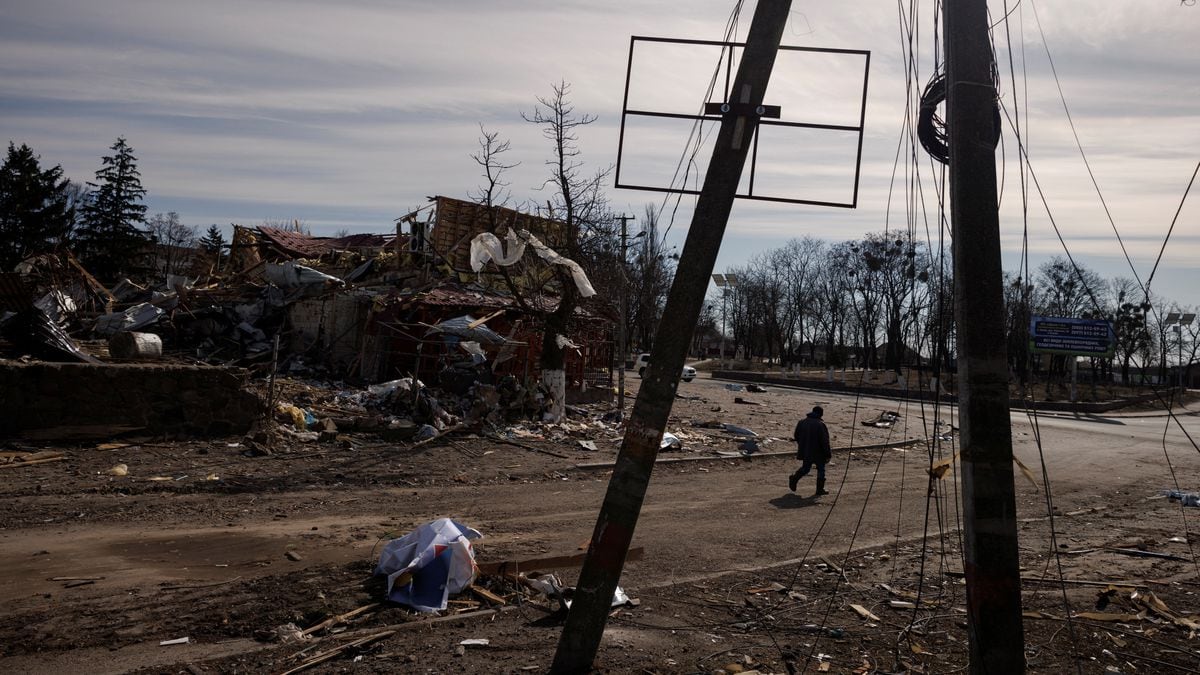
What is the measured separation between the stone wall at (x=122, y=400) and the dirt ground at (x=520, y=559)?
0.40m

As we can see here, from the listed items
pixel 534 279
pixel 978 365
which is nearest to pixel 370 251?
pixel 534 279

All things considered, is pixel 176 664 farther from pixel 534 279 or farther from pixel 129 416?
pixel 534 279

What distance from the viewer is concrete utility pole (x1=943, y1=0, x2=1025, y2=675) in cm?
423

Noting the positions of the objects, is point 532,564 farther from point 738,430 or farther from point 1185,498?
point 738,430

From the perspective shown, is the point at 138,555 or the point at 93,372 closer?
the point at 138,555

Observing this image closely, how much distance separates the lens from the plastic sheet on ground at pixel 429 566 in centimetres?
652

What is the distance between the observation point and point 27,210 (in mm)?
44656

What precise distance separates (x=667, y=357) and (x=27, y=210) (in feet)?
168

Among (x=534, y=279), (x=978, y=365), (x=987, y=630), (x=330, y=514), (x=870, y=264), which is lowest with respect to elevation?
(x=330, y=514)

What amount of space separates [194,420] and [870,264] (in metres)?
59.0

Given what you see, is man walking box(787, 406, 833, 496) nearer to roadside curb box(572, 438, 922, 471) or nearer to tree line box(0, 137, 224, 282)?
roadside curb box(572, 438, 922, 471)

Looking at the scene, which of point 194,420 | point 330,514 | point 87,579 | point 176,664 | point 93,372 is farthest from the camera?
point 194,420

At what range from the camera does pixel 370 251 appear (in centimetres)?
2872

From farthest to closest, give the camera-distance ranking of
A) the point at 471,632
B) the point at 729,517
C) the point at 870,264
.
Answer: the point at 870,264 < the point at 729,517 < the point at 471,632
